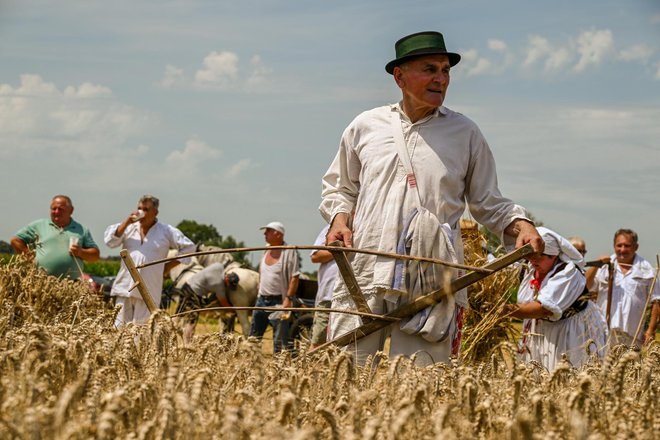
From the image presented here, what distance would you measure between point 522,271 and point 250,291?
6796mm

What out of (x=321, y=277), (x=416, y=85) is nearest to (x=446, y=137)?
(x=416, y=85)

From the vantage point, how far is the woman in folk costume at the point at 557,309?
661 centimetres

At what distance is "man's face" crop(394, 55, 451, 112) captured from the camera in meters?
4.73

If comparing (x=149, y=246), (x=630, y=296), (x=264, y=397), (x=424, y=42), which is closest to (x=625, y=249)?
(x=630, y=296)

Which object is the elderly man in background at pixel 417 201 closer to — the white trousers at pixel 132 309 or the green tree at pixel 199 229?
the white trousers at pixel 132 309

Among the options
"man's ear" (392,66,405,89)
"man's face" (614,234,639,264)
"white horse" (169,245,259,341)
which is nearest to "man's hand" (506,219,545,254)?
"man's ear" (392,66,405,89)

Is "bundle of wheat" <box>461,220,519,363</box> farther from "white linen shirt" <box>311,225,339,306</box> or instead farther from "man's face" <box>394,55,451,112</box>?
"man's face" <box>394,55,451,112</box>

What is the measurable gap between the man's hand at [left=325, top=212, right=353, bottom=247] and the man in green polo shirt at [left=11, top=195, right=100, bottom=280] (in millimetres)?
5278

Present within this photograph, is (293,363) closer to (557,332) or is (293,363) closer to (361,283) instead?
(361,283)

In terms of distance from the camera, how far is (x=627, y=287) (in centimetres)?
977

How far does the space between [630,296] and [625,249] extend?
1.74ft

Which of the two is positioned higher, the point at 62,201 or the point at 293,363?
the point at 62,201

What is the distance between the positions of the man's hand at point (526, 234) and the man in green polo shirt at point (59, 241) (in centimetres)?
582

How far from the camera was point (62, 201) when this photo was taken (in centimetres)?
1007
